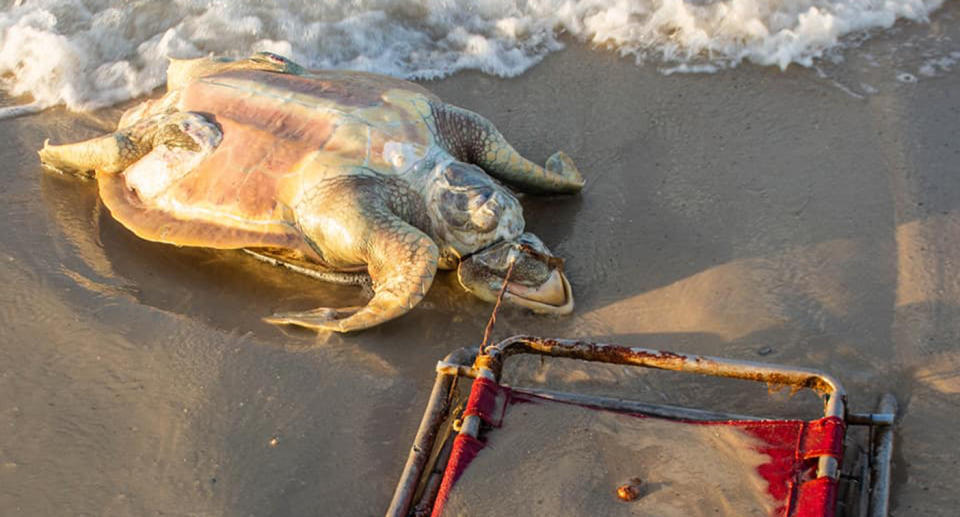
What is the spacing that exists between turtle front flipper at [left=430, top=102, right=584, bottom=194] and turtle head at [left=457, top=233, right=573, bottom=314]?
16.3 inches

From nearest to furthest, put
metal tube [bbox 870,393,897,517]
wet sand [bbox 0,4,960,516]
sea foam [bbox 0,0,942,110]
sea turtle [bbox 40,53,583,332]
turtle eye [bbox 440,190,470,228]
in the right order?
metal tube [bbox 870,393,897,517], wet sand [bbox 0,4,960,516], sea turtle [bbox 40,53,583,332], turtle eye [bbox 440,190,470,228], sea foam [bbox 0,0,942,110]

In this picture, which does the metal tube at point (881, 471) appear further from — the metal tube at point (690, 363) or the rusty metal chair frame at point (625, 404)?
the metal tube at point (690, 363)

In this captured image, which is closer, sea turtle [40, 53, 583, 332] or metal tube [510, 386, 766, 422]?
metal tube [510, 386, 766, 422]

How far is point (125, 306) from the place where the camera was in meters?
3.12

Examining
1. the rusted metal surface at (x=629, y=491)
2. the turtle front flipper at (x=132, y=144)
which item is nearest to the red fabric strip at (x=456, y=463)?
the rusted metal surface at (x=629, y=491)

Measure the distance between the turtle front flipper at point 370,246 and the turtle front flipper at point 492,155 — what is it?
43cm

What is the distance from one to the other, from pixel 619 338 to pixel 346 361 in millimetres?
950

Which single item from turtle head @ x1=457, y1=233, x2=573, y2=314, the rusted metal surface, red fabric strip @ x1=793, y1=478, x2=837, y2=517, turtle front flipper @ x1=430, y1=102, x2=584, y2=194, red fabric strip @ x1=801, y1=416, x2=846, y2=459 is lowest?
the rusted metal surface

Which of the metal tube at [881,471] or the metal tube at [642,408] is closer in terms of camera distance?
the metal tube at [881,471]

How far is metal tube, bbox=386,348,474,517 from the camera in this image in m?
Answer: 2.22

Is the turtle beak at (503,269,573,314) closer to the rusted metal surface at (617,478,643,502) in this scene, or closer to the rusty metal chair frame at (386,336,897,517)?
the rusty metal chair frame at (386,336,897,517)

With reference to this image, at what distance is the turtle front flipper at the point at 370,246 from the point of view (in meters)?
3.00

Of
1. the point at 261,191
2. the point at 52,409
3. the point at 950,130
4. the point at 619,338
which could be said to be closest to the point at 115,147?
the point at 261,191

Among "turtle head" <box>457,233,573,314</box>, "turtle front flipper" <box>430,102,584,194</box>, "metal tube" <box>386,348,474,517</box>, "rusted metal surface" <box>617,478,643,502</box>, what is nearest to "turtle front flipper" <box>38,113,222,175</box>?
"turtle front flipper" <box>430,102,584,194</box>
